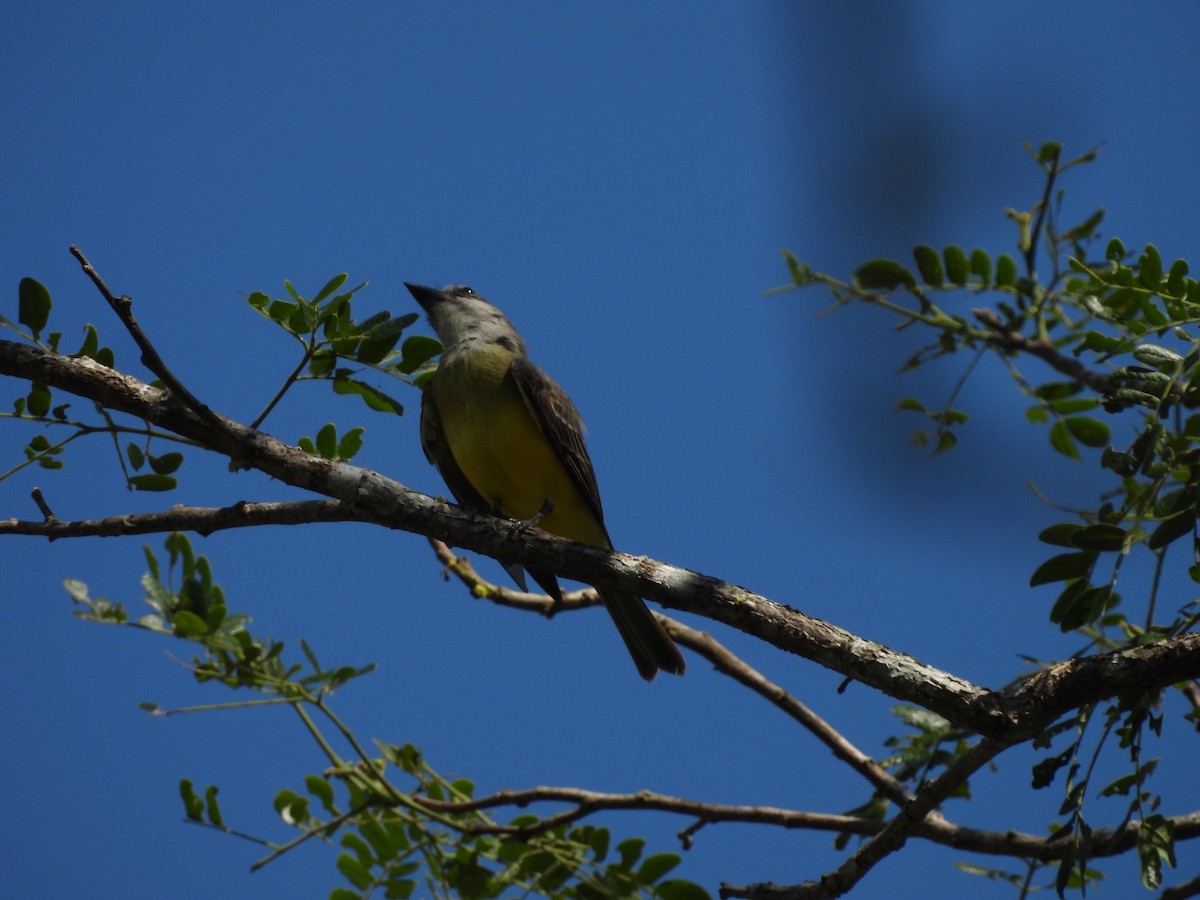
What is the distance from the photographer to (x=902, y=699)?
11.4 ft

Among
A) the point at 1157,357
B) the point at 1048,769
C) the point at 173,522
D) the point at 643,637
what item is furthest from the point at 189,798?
the point at 1157,357

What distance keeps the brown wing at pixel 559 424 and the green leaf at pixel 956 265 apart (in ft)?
6.77

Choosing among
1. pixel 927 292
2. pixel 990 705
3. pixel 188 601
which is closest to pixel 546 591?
pixel 188 601

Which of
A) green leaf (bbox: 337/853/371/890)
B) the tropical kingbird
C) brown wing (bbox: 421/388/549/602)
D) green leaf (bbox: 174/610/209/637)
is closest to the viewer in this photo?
green leaf (bbox: 174/610/209/637)

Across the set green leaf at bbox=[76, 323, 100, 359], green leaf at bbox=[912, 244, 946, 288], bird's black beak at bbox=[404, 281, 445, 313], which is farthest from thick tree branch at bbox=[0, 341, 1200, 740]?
bird's black beak at bbox=[404, 281, 445, 313]

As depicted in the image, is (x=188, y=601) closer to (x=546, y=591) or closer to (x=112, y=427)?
(x=112, y=427)

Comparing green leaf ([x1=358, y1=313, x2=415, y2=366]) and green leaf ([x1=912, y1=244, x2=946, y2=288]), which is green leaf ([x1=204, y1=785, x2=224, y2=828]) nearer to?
green leaf ([x1=358, y1=313, x2=415, y2=366])

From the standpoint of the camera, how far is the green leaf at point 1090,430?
485 centimetres

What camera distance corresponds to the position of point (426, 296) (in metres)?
7.47

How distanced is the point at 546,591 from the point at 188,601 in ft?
6.40

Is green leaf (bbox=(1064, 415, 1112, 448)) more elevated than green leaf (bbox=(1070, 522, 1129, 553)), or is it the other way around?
green leaf (bbox=(1064, 415, 1112, 448))

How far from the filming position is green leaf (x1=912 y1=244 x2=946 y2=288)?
509cm

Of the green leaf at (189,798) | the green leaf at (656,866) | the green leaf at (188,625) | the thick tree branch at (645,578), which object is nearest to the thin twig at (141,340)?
the thick tree branch at (645,578)

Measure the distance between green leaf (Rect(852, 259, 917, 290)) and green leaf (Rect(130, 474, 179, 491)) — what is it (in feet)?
10.1
